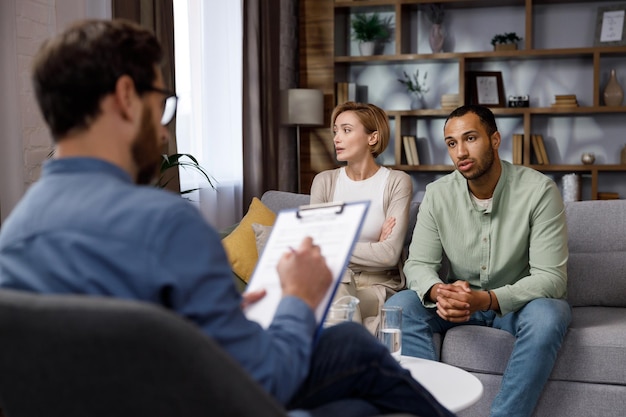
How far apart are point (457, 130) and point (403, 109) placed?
3006mm

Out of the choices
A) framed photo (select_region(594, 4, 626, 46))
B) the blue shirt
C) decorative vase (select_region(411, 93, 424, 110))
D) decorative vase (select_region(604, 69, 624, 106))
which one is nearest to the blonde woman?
the blue shirt

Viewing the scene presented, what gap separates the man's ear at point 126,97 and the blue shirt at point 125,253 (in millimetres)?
76

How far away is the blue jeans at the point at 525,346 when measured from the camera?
2365 mm

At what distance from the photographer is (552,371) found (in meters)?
2.56

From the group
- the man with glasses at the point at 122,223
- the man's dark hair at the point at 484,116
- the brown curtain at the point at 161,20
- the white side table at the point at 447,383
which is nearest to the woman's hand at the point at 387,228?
the man's dark hair at the point at 484,116

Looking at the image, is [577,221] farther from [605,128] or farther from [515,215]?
[605,128]

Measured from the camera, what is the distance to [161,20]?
347 centimetres

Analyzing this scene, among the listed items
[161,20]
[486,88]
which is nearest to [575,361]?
[161,20]

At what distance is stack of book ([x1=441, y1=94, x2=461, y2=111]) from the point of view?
17.5 ft

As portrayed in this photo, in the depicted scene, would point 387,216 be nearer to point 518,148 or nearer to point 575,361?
point 575,361

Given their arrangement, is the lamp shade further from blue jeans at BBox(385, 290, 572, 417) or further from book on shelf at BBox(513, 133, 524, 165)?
blue jeans at BBox(385, 290, 572, 417)

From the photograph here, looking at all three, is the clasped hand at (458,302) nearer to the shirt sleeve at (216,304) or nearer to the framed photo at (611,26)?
the shirt sleeve at (216,304)

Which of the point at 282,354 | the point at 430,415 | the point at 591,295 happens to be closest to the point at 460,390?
the point at 430,415

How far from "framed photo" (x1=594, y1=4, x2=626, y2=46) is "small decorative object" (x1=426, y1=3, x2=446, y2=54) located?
1.05m
